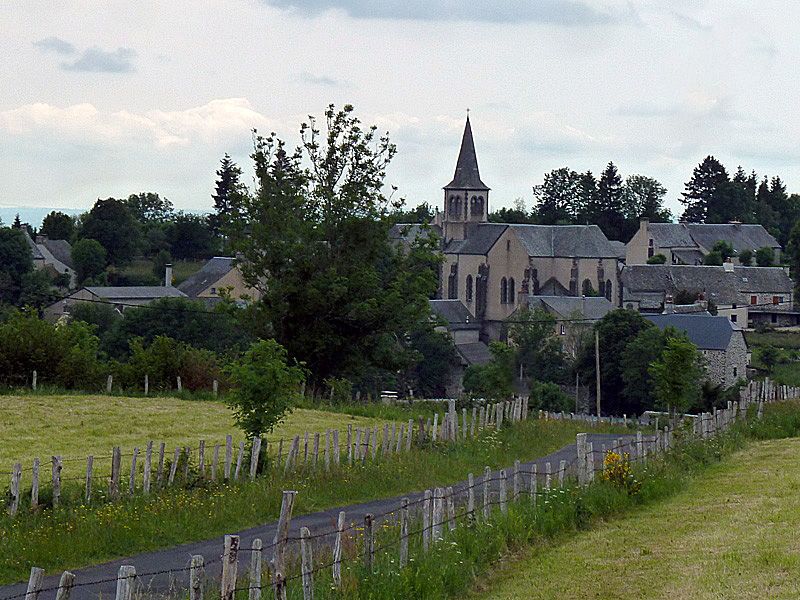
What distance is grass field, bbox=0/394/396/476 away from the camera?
33.1 m

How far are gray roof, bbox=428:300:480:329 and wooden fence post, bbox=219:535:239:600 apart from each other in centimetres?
12896

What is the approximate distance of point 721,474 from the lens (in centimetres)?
3069

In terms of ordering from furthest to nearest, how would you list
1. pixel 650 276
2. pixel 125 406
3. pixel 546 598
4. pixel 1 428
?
pixel 650 276, pixel 125 406, pixel 1 428, pixel 546 598

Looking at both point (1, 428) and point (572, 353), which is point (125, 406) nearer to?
point (1, 428)

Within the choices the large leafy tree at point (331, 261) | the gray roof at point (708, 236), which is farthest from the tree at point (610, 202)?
the large leafy tree at point (331, 261)

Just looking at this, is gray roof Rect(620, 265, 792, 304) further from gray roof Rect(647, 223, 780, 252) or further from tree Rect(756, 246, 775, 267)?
gray roof Rect(647, 223, 780, 252)

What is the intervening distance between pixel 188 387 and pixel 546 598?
38879mm

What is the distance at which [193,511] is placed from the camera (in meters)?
23.9

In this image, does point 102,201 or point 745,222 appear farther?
point 745,222

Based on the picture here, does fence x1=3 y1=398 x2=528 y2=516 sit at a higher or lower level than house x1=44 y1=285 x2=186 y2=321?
lower

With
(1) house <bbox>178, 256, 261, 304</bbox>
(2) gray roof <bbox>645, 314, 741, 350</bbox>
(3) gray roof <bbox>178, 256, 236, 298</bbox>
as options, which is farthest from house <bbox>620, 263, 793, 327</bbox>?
(3) gray roof <bbox>178, 256, 236, 298</bbox>

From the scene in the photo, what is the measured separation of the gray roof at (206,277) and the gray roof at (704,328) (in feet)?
181

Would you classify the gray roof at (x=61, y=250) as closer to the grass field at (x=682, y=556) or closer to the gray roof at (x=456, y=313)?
the gray roof at (x=456, y=313)

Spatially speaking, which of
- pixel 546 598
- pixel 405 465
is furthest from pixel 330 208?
pixel 546 598
